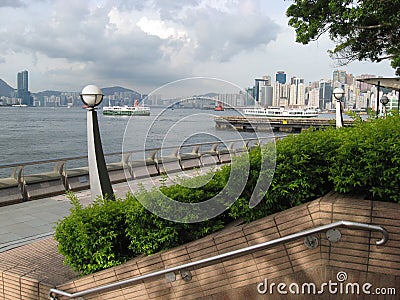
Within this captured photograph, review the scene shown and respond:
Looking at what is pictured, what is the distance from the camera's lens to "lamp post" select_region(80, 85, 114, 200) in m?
6.14

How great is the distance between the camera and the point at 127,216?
400 cm

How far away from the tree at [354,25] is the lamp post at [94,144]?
10.8 meters

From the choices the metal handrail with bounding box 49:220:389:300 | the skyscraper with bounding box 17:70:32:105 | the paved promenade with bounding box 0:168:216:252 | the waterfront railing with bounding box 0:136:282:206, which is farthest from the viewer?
the skyscraper with bounding box 17:70:32:105

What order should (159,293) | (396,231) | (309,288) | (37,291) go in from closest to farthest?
(396,231) → (309,288) → (159,293) → (37,291)

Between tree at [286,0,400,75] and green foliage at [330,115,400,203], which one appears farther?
tree at [286,0,400,75]

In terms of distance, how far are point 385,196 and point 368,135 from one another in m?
0.56

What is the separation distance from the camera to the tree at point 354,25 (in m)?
13.6

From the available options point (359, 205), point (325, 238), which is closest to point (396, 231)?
point (359, 205)

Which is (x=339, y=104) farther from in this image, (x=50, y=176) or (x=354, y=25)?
(x=50, y=176)

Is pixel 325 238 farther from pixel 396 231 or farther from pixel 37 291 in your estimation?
pixel 37 291

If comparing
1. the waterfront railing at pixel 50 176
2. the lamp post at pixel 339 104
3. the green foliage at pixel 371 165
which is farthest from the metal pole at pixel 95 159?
the lamp post at pixel 339 104

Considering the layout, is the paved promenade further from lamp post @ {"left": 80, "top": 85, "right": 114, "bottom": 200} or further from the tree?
the tree

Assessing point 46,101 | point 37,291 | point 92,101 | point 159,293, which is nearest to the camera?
point 159,293

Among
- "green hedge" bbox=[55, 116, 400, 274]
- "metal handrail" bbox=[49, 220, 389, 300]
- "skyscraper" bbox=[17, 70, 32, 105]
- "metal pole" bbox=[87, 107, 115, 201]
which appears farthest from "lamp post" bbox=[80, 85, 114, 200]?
"skyscraper" bbox=[17, 70, 32, 105]
